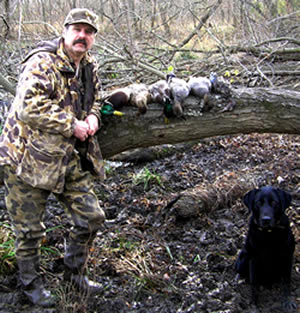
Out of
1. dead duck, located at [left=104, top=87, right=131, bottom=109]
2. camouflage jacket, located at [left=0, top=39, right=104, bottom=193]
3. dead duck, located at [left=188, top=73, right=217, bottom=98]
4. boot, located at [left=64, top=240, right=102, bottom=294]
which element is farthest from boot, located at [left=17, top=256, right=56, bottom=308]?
dead duck, located at [left=188, top=73, right=217, bottom=98]

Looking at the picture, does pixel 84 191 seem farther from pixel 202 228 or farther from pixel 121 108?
pixel 202 228

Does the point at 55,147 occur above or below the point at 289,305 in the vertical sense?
above

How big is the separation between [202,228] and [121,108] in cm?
180

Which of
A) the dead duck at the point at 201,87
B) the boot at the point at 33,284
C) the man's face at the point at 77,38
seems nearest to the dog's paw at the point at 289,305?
the boot at the point at 33,284

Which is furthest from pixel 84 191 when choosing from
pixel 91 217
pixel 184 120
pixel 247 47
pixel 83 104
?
pixel 247 47

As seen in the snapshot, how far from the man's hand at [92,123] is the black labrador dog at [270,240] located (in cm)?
154

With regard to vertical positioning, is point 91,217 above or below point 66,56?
below

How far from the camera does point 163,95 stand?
4078mm

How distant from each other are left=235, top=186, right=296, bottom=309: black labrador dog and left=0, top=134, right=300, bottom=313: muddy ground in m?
0.17

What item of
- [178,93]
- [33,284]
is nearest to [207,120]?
[178,93]

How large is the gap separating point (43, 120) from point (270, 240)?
7.24 feet

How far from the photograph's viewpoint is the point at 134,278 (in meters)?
3.91

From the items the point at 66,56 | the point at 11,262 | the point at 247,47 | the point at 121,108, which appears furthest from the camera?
the point at 247,47

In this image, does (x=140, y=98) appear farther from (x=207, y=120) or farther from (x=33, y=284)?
(x=33, y=284)
